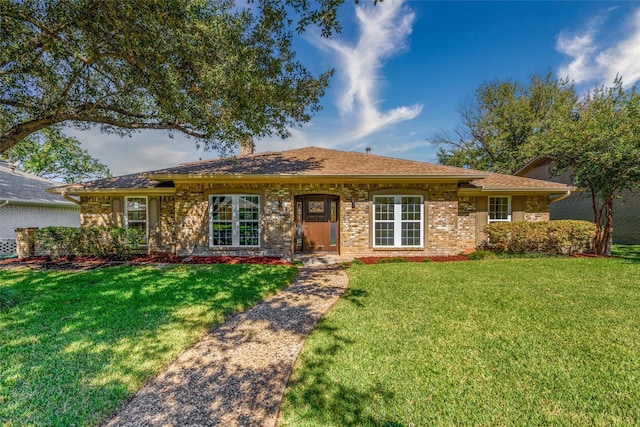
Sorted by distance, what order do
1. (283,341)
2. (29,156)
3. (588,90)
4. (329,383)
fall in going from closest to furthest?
(329,383), (283,341), (588,90), (29,156)

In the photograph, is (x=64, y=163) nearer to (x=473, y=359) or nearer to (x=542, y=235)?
(x=473, y=359)

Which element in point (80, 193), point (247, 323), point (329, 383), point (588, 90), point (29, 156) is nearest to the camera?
point (329, 383)

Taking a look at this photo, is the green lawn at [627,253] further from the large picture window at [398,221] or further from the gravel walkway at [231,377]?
the gravel walkway at [231,377]

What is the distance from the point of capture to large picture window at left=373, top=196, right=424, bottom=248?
31.7 feet

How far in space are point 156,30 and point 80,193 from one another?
808 cm

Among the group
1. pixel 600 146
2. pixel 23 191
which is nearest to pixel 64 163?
pixel 23 191

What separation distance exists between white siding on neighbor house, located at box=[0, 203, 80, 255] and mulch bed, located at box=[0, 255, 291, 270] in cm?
375

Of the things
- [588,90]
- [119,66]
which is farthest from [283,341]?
[588,90]

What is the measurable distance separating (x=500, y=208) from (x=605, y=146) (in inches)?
145

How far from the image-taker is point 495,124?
23.0 metres

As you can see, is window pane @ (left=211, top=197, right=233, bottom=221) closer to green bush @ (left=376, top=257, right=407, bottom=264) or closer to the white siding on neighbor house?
green bush @ (left=376, top=257, right=407, bottom=264)

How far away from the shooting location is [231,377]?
9.15 feet

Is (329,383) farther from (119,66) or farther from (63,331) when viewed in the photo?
(119,66)

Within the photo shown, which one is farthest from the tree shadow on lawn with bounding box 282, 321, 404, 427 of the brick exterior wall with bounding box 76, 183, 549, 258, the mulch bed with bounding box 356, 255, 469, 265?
the brick exterior wall with bounding box 76, 183, 549, 258
